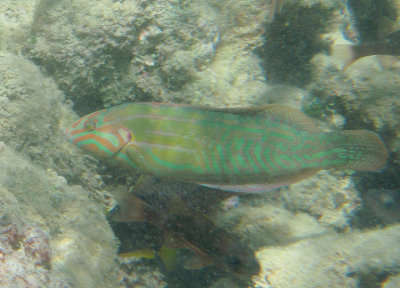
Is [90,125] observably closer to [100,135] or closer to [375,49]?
[100,135]

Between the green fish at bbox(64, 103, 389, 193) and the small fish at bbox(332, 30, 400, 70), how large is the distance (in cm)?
162

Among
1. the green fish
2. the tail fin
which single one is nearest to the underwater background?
the green fish

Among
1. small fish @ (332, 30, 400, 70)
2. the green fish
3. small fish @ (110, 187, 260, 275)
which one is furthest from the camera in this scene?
small fish @ (332, 30, 400, 70)

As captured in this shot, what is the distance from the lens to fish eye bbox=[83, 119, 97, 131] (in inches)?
89.7

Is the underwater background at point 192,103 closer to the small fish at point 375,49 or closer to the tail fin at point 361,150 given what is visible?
the small fish at point 375,49

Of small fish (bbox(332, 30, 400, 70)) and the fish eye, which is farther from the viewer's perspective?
small fish (bbox(332, 30, 400, 70))

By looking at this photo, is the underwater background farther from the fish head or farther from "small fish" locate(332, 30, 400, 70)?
the fish head

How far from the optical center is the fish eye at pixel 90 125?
2279 mm

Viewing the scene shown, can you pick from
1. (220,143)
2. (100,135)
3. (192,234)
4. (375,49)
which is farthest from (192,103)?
(375,49)

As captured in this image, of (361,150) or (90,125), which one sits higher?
(90,125)

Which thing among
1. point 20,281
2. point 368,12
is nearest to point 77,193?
point 20,281

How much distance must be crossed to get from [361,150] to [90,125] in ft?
7.64

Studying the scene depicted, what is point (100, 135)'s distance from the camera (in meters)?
2.27

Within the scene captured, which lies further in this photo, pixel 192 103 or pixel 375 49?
pixel 375 49
